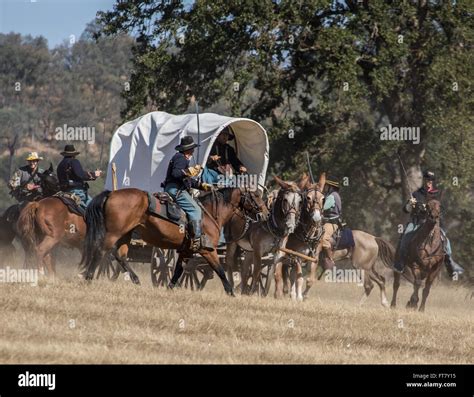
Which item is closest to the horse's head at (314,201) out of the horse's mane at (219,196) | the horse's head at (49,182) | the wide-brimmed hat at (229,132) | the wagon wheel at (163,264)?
the horse's mane at (219,196)

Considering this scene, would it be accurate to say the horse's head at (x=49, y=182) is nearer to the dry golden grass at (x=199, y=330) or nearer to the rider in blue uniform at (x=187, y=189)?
the dry golden grass at (x=199, y=330)

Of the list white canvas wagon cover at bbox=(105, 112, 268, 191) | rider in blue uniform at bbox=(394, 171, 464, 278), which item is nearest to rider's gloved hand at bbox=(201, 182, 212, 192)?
white canvas wagon cover at bbox=(105, 112, 268, 191)

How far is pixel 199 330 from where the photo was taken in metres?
13.7

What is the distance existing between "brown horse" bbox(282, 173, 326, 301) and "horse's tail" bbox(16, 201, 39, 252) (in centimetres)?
472

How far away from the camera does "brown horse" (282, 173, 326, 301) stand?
19.5 meters

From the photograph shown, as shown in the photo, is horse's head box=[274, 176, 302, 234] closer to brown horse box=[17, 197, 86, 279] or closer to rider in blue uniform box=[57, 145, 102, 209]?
rider in blue uniform box=[57, 145, 102, 209]

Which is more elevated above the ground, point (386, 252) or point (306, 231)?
point (306, 231)

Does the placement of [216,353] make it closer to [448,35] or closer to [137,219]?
[137,219]

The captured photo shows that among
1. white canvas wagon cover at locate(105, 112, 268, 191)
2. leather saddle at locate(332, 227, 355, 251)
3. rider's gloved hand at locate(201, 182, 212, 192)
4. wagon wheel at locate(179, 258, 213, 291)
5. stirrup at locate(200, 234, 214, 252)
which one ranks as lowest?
wagon wheel at locate(179, 258, 213, 291)

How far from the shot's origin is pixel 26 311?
Result: 13992mm

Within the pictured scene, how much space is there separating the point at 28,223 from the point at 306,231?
5.26 metres

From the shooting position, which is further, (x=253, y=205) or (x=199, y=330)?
(x=253, y=205)

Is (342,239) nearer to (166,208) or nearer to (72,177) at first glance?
(72,177)

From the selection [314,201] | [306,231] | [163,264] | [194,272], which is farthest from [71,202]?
[314,201]
